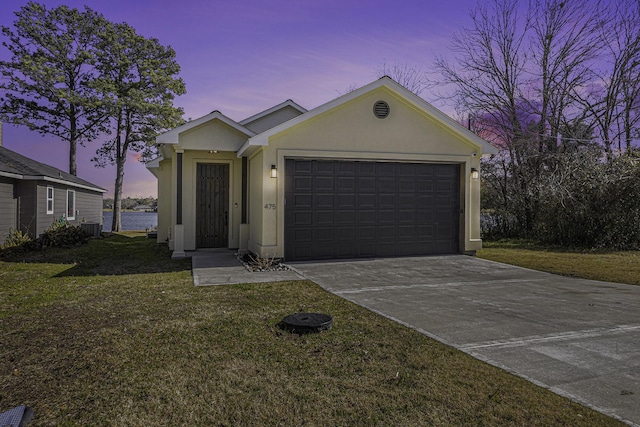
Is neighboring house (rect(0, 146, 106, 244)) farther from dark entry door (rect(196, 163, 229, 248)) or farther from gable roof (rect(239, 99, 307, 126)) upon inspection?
gable roof (rect(239, 99, 307, 126))

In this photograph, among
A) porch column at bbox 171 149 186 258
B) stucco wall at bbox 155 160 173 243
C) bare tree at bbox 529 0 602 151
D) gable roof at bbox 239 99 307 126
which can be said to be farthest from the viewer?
bare tree at bbox 529 0 602 151

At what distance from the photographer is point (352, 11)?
Result: 11.4m

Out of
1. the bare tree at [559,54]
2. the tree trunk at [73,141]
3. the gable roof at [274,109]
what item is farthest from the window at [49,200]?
the bare tree at [559,54]

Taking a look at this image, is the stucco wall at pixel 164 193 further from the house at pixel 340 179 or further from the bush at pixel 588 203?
the bush at pixel 588 203

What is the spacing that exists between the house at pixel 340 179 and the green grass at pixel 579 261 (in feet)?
4.89

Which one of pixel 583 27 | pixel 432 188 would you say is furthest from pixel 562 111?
pixel 432 188

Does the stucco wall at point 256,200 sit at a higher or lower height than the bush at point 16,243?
higher

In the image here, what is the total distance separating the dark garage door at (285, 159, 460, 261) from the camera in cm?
976

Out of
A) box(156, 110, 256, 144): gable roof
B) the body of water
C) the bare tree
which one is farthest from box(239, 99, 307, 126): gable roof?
the body of water

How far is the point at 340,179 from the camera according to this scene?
995cm

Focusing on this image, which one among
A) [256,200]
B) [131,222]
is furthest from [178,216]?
[131,222]

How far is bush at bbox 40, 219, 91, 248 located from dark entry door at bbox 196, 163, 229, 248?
18.8 feet

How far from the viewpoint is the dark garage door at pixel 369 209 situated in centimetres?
976

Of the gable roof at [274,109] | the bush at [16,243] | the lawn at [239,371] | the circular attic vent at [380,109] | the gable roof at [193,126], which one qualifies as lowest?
the lawn at [239,371]
